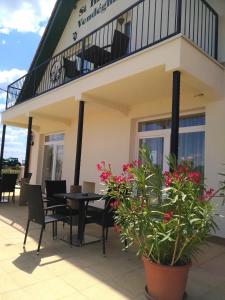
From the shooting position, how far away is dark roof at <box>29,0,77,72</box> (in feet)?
32.1

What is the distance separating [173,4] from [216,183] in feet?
13.0

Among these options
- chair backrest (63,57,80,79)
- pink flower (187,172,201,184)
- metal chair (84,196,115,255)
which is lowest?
metal chair (84,196,115,255)

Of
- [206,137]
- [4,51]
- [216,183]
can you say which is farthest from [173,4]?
[4,51]

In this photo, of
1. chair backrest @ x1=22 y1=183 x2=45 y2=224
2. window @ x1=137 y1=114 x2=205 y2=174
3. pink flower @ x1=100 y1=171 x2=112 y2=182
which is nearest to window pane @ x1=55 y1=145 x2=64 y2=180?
window @ x1=137 y1=114 x2=205 y2=174

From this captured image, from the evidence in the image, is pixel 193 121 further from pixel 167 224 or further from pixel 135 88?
pixel 167 224

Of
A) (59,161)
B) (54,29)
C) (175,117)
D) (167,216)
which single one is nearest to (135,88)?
(175,117)

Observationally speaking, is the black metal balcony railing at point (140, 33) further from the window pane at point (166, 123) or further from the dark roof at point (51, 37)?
the window pane at point (166, 123)

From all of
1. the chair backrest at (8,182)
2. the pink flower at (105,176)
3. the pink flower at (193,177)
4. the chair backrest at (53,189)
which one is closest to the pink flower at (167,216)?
the pink flower at (193,177)

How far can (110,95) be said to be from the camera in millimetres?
6090

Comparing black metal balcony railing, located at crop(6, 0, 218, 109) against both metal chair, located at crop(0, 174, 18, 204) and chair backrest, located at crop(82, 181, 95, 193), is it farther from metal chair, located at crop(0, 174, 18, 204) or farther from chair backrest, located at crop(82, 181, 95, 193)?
chair backrest, located at crop(82, 181, 95, 193)

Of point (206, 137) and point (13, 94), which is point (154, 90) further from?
point (13, 94)

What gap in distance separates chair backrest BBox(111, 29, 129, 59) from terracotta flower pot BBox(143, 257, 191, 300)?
5.29m

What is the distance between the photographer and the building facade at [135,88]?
4592 mm

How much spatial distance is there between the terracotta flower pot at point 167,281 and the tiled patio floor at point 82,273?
25cm
